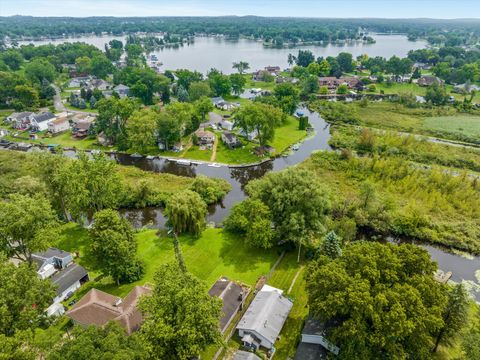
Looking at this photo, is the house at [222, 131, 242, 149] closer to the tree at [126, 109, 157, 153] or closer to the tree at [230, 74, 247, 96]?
the tree at [126, 109, 157, 153]

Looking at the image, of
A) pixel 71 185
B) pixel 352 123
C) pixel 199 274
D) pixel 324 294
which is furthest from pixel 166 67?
pixel 324 294

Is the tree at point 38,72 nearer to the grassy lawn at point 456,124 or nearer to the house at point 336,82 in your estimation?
the house at point 336,82

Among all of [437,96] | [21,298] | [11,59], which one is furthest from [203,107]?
[11,59]

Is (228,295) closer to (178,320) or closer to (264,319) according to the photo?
(264,319)

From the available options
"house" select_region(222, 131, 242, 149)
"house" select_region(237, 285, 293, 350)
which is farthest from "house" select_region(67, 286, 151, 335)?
"house" select_region(222, 131, 242, 149)

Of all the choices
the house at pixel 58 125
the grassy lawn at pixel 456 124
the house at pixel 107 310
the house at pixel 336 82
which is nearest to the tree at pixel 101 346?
the house at pixel 107 310
